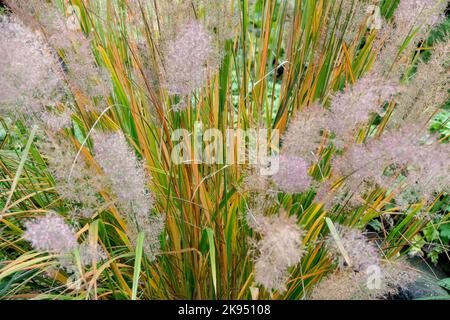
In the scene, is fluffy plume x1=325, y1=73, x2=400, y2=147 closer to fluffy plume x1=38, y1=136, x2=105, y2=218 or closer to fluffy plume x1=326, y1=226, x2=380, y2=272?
fluffy plume x1=326, y1=226, x2=380, y2=272

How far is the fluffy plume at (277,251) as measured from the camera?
93 cm

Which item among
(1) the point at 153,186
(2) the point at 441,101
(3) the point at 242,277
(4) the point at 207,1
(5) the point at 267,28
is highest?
(5) the point at 267,28

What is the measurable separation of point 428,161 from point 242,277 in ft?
2.05

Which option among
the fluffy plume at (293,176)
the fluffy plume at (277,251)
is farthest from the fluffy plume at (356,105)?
the fluffy plume at (277,251)

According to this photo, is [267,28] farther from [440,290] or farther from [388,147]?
[440,290]

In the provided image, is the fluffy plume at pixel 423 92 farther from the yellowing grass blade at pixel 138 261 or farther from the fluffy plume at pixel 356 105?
the yellowing grass blade at pixel 138 261

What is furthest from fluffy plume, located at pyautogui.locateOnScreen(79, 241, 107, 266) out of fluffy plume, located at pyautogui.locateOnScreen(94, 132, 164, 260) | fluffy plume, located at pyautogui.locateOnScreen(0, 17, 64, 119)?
fluffy plume, located at pyautogui.locateOnScreen(0, 17, 64, 119)

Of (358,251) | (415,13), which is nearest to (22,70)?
(358,251)

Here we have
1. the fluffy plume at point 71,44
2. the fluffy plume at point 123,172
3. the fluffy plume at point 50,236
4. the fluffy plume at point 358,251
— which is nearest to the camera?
the fluffy plume at point 50,236

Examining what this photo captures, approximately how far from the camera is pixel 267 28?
64.1 inches

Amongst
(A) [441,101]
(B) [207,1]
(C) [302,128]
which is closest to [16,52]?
(B) [207,1]

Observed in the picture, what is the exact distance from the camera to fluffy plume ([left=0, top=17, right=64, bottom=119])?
40.2 inches

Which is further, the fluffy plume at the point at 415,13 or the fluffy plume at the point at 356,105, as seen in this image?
the fluffy plume at the point at 415,13

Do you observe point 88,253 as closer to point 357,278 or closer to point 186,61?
point 186,61
